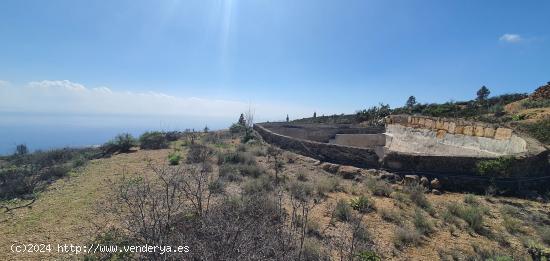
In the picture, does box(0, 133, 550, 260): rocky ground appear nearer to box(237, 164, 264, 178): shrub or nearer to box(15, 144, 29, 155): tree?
box(237, 164, 264, 178): shrub

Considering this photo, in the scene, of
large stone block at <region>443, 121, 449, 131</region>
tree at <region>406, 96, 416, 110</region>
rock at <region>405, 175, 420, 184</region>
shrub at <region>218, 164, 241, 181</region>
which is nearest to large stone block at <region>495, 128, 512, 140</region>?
large stone block at <region>443, 121, 449, 131</region>

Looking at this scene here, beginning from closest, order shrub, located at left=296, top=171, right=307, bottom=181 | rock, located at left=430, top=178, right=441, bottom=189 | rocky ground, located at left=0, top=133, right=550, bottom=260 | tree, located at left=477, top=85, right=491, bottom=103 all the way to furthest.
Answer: rocky ground, located at left=0, top=133, right=550, bottom=260 < rock, located at left=430, top=178, right=441, bottom=189 < shrub, located at left=296, top=171, right=307, bottom=181 < tree, located at left=477, top=85, right=491, bottom=103

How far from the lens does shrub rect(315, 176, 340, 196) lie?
7.83 m

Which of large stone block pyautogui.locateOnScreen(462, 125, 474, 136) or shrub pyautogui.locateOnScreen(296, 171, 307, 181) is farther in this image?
large stone block pyautogui.locateOnScreen(462, 125, 474, 136)

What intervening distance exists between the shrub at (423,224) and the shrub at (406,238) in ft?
0.98

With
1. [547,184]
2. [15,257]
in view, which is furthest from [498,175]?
[15,257]

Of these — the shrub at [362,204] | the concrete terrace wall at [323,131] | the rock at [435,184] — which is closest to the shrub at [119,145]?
the concrete terrace wall at [323,131]

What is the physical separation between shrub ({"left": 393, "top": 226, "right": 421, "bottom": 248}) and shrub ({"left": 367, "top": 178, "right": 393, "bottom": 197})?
90.3 inches

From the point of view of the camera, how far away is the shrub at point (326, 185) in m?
7.83

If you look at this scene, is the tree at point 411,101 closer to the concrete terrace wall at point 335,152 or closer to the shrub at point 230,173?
the concrete terrace wall at point 335,152

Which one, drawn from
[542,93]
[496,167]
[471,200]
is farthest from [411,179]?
[542,93]

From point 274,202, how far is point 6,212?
5849mm

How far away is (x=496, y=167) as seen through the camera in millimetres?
7512

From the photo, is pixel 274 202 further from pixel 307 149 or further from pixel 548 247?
pixel 307 149
